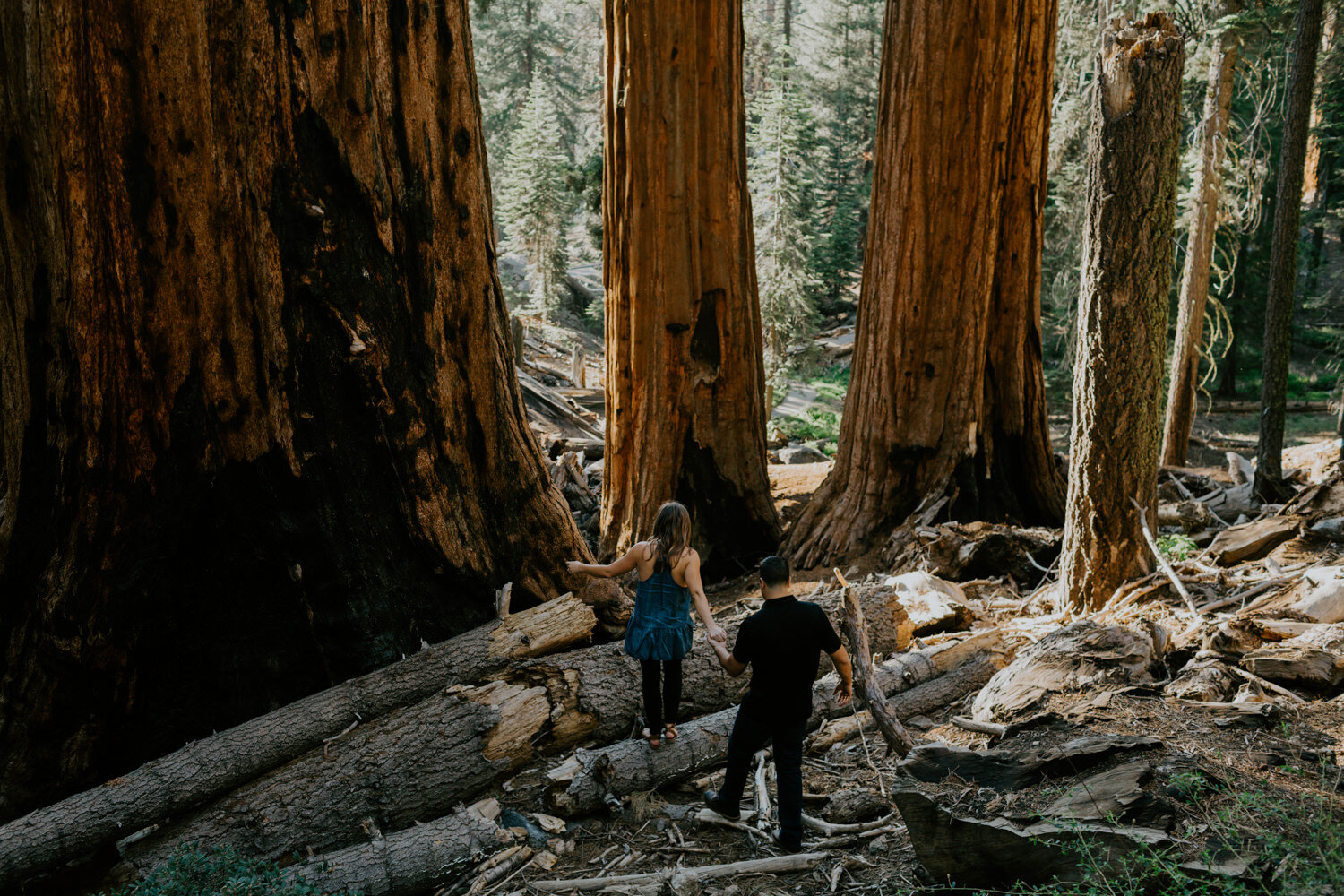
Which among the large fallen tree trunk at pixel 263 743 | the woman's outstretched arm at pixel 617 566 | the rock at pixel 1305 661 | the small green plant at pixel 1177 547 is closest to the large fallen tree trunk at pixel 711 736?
the large fallen tree trunk at pixel 263 743

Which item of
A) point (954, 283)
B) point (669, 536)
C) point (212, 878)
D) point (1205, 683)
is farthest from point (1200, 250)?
point (212, 878)

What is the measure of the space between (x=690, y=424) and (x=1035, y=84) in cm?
433

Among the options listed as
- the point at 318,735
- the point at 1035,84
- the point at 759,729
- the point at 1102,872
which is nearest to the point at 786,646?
the point at 759,729

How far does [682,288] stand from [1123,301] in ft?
12.5

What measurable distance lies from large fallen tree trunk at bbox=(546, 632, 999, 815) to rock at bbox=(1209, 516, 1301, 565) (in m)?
2.27

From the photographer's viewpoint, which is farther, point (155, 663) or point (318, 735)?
point (155, 663)

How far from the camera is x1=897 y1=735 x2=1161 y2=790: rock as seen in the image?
12.3ft

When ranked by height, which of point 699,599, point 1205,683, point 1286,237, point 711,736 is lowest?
point 711,736

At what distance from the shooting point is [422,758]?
4.16 metres

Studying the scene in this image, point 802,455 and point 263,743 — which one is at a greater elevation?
point 263,743

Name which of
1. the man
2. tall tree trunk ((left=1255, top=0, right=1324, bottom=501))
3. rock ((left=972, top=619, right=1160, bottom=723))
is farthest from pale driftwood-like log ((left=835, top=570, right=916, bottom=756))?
tall tree trunk ((left=1255, top=0, right=1324, bottom=501))

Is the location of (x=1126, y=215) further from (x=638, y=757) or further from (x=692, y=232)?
(x=638, y=757)

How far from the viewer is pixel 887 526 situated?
8.03m

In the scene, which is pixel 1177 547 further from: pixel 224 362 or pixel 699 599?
pixel 224 362
